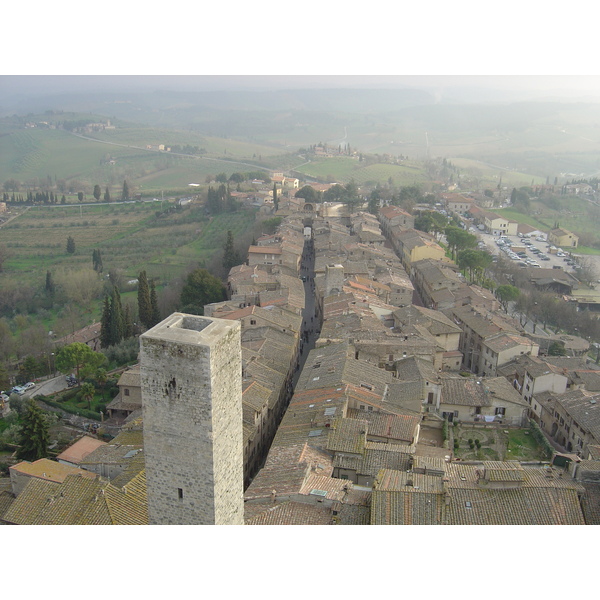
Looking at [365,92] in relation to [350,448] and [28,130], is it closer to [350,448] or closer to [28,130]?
[28,130]

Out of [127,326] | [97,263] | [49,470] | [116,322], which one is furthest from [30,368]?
[97,263]

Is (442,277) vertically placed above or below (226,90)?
below

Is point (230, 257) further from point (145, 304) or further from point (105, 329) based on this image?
point (105, 329)

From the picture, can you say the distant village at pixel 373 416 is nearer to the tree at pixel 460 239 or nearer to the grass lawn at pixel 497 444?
the grass lawn at pixel 497 444

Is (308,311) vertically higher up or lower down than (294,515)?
lower down

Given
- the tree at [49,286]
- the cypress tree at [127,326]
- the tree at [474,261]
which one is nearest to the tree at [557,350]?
the tree at [474,261]

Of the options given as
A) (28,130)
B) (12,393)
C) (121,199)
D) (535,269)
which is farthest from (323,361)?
(28,130)

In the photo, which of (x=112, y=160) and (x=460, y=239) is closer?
(x=460, y=239)
